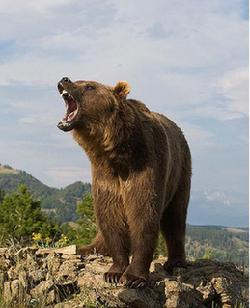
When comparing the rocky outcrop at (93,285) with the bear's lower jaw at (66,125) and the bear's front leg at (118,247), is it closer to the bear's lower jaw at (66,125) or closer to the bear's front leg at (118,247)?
the bear's front leg at (118,247)

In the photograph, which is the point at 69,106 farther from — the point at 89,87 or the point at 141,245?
the point at 141,245

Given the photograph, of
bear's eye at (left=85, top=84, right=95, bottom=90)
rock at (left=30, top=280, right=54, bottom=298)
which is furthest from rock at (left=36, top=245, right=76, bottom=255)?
bear's eye at (left=85, top=84, right=95, bottom=90)

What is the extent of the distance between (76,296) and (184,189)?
9.71 feet

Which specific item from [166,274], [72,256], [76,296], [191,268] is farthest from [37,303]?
[191,268]

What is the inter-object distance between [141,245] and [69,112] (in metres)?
1.90

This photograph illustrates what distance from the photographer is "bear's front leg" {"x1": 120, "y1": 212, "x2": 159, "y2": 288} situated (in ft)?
26.2

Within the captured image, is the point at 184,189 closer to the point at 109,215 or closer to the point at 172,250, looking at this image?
the point at 172,250

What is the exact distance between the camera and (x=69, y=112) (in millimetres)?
8250

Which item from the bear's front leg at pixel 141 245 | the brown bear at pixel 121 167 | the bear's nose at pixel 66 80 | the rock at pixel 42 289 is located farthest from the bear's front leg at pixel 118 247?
the bear's nose at pixel 66 80

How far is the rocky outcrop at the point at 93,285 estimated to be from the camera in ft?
24.8

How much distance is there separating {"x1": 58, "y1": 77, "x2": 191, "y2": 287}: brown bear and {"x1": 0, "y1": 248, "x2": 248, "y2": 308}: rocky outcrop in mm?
270

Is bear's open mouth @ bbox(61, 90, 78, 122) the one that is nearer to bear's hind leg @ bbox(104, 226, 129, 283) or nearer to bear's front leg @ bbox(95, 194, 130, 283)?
bear's front leg @ bbox(95, 194, 130, 283)

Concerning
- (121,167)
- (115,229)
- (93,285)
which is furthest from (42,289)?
(121,167)

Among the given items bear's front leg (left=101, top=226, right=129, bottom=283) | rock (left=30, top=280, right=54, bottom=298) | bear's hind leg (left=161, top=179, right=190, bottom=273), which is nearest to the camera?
rock (left=30, top=280, right=54, bottom=298)
